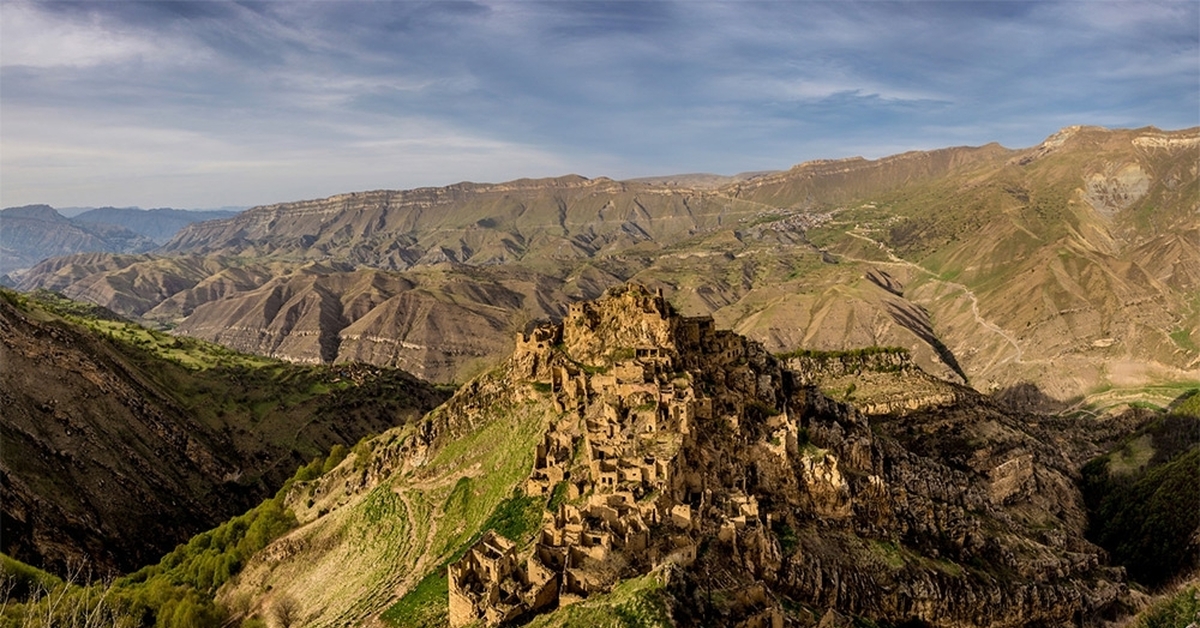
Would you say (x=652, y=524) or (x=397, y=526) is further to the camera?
(x=397, y=526)

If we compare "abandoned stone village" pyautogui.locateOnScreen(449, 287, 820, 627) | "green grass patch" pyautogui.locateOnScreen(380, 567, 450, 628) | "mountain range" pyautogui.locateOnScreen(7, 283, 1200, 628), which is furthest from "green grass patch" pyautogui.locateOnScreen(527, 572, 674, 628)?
"green grass patch" pyautogui.locateOnScreen(380, 567, 450, 628)

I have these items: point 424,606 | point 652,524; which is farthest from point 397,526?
Answer: point 652,524

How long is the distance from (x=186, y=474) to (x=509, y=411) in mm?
89299

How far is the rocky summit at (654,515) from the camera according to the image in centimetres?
4412

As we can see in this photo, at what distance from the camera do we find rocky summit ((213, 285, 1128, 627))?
1737 inches

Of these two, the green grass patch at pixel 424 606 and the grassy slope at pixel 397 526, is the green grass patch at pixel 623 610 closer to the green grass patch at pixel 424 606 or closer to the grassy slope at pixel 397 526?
the green grass patch at pixel 424 606

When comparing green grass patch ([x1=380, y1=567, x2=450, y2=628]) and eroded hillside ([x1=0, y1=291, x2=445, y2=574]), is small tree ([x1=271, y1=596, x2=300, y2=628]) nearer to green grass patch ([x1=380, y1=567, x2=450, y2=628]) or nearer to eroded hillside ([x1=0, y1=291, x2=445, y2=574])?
green grass patch ([x1=380, y1=567, x2=450, y2=628])

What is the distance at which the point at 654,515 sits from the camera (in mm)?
49625

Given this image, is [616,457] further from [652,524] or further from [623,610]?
[623,610]

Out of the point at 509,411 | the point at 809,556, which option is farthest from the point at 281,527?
the point at 809,556

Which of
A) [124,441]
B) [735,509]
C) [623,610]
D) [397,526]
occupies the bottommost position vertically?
[124,441]

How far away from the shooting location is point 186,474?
457 ft

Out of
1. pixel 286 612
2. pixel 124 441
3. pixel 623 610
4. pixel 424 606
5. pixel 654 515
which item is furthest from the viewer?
pixel 124 441

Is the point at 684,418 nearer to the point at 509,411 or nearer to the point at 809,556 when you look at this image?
the point at 809,556
